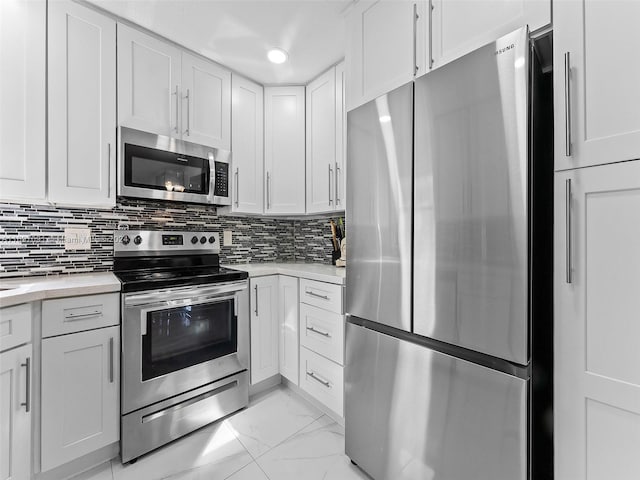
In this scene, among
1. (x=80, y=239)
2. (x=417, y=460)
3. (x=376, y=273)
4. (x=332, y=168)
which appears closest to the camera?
(x=417, y=460)

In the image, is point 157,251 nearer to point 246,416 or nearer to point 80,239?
point 80,239

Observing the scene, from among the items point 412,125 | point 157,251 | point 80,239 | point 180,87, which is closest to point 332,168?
point 412,125

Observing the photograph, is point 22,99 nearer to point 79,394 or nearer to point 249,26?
point 249,26

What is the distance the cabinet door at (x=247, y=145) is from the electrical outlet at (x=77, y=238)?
3.20ft

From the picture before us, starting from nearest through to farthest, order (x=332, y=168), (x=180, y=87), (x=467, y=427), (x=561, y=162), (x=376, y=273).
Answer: (x=561, y=162)
(x=467, y=427)
(x=376, y=273)
(x=180, y=87)
(x=332, y=168)

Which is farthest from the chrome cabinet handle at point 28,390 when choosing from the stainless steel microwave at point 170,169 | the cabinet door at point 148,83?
the cabinet door at point 148,83

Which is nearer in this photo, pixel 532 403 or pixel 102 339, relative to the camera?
pixel 532 403

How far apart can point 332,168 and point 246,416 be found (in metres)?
1.86

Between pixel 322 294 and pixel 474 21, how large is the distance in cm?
153

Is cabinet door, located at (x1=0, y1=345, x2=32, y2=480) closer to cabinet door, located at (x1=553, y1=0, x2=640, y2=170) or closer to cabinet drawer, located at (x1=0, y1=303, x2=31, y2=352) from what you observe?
cabinet drawer, located at (x1=0, y1=303, x2=31, y2=352)

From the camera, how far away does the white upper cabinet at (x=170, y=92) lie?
188 cm

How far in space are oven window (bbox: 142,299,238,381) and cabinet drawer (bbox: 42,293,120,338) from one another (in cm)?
18

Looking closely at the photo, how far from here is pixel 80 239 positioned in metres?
1.93

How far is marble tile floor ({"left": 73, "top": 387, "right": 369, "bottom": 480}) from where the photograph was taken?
1517 millimetres
